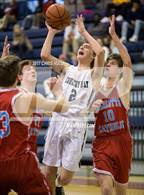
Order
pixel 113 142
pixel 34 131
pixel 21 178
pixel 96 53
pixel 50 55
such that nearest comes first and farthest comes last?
1. pixel 21 178
2. pixel 34 131
3. pixel 113 142
4. pixel 96 53
5. pixel 50 55

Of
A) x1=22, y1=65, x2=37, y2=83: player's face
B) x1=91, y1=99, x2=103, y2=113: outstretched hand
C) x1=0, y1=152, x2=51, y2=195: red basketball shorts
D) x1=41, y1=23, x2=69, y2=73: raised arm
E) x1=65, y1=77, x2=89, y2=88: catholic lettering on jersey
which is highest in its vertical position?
x1=41, y1=23, x2=69, y2=73: raised arm

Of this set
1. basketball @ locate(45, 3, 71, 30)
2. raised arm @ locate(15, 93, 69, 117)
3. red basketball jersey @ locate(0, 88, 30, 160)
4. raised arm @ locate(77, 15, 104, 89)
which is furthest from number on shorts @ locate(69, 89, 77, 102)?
red basketball jersey @ locate(0, 88, 30, 160)

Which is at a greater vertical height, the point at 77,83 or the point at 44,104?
the point at 77,83

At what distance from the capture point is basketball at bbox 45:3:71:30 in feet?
19.7

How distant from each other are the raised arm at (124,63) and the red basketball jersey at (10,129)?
168cm

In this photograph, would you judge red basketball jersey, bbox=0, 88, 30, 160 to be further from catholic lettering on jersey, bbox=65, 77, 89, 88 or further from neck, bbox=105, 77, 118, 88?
neck, bbox=105, 77, 118, 88

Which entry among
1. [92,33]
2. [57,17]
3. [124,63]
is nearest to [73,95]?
[124,63]

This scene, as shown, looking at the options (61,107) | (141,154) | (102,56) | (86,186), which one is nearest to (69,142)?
(102,56)

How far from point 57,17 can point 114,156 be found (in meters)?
1.89

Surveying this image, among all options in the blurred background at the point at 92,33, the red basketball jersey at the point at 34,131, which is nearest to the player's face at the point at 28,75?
the red basketball jersey at the point at 34,131

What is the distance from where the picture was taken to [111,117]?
17.3ft

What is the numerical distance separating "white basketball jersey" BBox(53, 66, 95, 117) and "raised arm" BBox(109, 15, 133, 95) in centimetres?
36

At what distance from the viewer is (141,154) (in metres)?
8.78

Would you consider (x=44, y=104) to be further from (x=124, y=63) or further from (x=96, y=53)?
(x=124, y=63)
